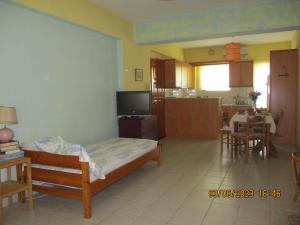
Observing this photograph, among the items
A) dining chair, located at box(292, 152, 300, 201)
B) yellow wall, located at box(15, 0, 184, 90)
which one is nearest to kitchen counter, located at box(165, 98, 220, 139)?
yellow wall, located at box(15, 0, 184, 90)

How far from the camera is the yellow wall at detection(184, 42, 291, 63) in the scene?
767cm

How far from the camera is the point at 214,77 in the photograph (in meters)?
8.70

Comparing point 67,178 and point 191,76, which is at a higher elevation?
→ point 191,76

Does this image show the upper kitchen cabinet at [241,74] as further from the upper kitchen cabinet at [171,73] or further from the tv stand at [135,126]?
the tv stand at [135,126]

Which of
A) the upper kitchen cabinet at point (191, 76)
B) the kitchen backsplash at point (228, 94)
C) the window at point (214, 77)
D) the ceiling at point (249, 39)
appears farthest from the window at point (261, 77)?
the upper kitchen cabinet at point (191, 76)

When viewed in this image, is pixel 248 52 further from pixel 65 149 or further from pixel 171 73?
pixel 65 149

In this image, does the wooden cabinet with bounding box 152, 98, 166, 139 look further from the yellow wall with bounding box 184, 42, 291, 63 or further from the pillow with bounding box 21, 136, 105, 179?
the pillow with bounding box 21, 136, 105, 179

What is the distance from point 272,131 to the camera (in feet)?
15.3

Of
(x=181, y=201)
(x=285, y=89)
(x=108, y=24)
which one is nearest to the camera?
(x=181, y=201)

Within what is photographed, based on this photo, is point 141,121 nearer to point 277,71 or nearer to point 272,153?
point 272,153

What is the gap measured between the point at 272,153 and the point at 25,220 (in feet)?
13.6

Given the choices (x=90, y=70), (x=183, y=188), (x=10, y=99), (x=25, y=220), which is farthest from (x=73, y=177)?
(x=90, y=70)

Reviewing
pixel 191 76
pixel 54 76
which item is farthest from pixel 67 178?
pixel 191 76

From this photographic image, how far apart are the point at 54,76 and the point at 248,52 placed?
6.37 metres
